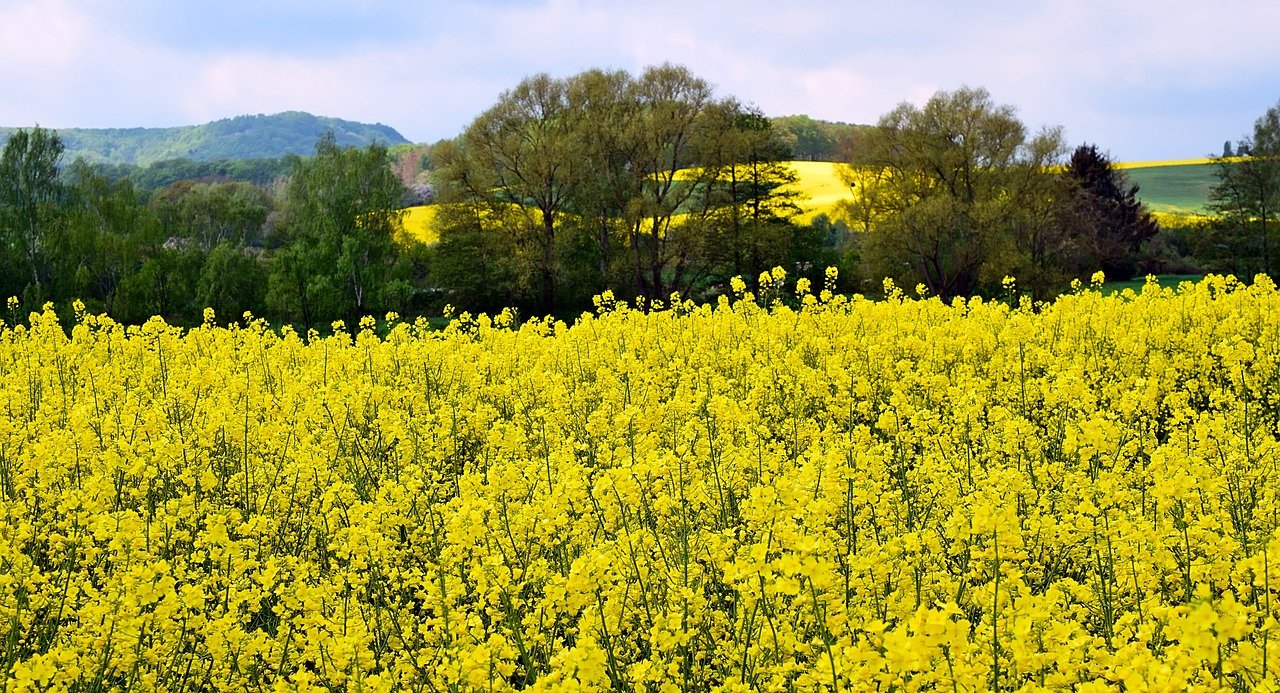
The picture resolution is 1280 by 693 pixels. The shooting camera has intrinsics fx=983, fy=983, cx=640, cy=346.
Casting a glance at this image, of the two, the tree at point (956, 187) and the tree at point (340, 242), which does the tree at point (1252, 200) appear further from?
the tree at point (340, 242)

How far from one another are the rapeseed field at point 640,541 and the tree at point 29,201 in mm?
35785

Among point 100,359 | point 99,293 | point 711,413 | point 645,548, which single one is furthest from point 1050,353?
point 99,293

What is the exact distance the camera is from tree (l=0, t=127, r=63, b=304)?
1594 inches

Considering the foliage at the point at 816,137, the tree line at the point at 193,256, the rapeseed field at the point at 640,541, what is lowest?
the rapeseed field at the point at 640,541

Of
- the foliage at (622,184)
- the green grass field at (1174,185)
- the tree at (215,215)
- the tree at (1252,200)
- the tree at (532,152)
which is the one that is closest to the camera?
the foliage at (622,184)

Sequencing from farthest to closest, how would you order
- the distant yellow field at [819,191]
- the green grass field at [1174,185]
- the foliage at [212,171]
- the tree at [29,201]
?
the foliage at [212,171], the green grass field at [1174,185], the distant yellow field at [819,191], the tree at [29,201]

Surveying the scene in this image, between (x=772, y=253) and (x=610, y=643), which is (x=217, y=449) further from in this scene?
(x=772, y=253)

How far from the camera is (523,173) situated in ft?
127

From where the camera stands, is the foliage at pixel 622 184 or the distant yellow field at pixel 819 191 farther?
the distant yellow field at pixel 819 191

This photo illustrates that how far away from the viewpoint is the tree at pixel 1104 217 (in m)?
43.2

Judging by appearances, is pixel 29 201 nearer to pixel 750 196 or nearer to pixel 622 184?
pixel 622 184

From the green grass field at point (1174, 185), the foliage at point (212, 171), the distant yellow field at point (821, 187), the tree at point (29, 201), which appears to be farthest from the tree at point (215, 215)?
the green grass field at point (1174, 185)

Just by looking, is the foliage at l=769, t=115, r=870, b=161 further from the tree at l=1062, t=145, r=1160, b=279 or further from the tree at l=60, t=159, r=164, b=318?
the tree at l=60, t=159, r=164, b=318

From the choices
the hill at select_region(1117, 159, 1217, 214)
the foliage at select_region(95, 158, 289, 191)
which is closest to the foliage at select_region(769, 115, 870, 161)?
the hill at select_region(1117, 159, 1217, 214)
